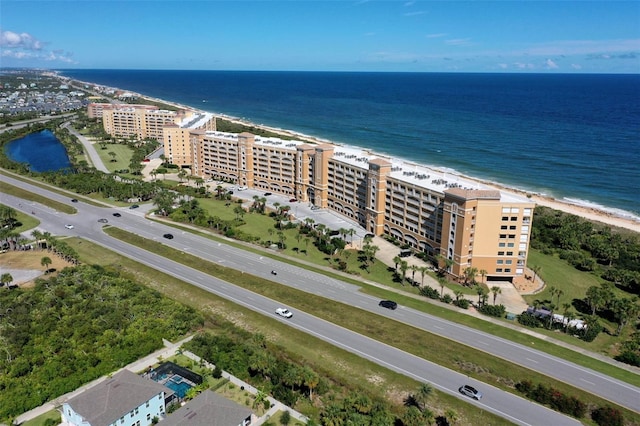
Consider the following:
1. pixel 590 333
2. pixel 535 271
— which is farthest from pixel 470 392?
pixel 535 271

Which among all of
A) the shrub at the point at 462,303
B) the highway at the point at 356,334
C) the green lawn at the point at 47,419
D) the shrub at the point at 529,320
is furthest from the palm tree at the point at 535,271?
→ the green lawn at the point at 47,419

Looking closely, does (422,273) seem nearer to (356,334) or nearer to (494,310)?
(494,310)

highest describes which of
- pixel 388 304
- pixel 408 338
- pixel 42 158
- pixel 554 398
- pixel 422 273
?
pixel 42 158

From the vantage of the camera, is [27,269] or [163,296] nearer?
[163,296]

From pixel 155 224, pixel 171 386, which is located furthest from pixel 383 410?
pixel 155 224

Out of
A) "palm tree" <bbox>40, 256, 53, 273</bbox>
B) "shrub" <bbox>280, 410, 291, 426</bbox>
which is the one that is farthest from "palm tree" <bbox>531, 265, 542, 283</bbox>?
"palm tree" <bbox>40, 256, 53, 273</bbox>

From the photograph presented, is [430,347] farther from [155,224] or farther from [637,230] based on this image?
[637,230]
